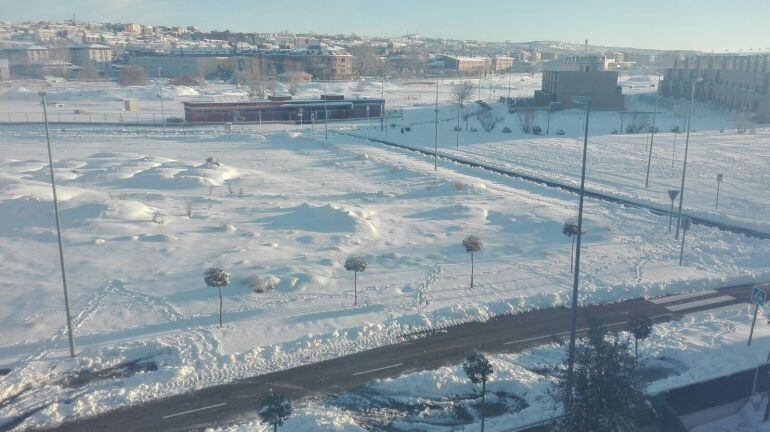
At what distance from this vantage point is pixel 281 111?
51.4 m

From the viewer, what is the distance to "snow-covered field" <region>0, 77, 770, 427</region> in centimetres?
1072

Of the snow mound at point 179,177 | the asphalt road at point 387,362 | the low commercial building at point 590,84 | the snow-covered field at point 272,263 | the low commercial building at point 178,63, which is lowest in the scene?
the asphalt road at point 387,362

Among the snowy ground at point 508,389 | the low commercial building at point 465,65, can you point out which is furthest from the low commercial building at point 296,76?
the snowy ground at point 508,389

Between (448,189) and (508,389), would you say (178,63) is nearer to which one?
(448,189)

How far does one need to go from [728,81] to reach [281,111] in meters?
42.4

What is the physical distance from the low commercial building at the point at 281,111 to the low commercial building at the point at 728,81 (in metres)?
30.6

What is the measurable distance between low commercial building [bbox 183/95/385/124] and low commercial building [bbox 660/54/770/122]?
30603 mm

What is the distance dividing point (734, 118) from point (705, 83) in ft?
45.7

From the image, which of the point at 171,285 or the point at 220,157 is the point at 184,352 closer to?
the point at 171,285

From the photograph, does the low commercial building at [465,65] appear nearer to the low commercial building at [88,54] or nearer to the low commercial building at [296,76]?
the low commercial building at [296,76]

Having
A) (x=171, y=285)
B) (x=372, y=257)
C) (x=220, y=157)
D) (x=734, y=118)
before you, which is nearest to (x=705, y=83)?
(x=734, y=118)

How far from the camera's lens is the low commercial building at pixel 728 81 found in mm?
49156

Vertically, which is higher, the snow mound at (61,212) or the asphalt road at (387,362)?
the snow mound at (61,212)

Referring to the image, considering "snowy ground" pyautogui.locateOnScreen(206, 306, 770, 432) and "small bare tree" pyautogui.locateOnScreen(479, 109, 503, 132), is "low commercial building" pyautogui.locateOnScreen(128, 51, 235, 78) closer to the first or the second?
"small bare tree" pyautogui.locateOnScreen(479, 109, 503, 132)
